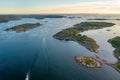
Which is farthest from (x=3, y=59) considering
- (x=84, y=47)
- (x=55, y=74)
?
(x=84, y=47)

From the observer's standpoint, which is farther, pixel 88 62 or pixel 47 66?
pixel 88 62

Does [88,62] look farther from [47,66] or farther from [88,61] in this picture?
[47,66]

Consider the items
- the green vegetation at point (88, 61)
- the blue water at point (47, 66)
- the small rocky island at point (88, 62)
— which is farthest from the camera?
the green vegetation at point (88, 61)

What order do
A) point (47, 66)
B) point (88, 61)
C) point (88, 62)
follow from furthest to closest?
point (88, 61), point (88, 62), point (47, 66)

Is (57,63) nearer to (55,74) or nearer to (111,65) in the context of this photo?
(55,74)

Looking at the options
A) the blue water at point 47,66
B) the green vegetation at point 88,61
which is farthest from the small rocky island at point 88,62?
the blue water at point 47,66

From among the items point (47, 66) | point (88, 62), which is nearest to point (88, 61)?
point (88, 62)

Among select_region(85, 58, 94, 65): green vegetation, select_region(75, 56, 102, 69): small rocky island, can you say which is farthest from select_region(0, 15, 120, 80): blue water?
select_region(85, 58, 94, 65): green vegetation

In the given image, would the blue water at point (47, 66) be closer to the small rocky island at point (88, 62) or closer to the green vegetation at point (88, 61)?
the small rocky island at point (88, 62)

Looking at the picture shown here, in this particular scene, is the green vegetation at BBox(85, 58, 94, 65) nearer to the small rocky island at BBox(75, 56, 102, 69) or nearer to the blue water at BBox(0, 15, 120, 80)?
the small rocky island at BBox(75, 56, 102, 69)

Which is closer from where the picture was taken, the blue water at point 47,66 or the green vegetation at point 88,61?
the blue water at point 47,66

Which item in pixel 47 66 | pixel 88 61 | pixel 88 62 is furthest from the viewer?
pixel 88 61
